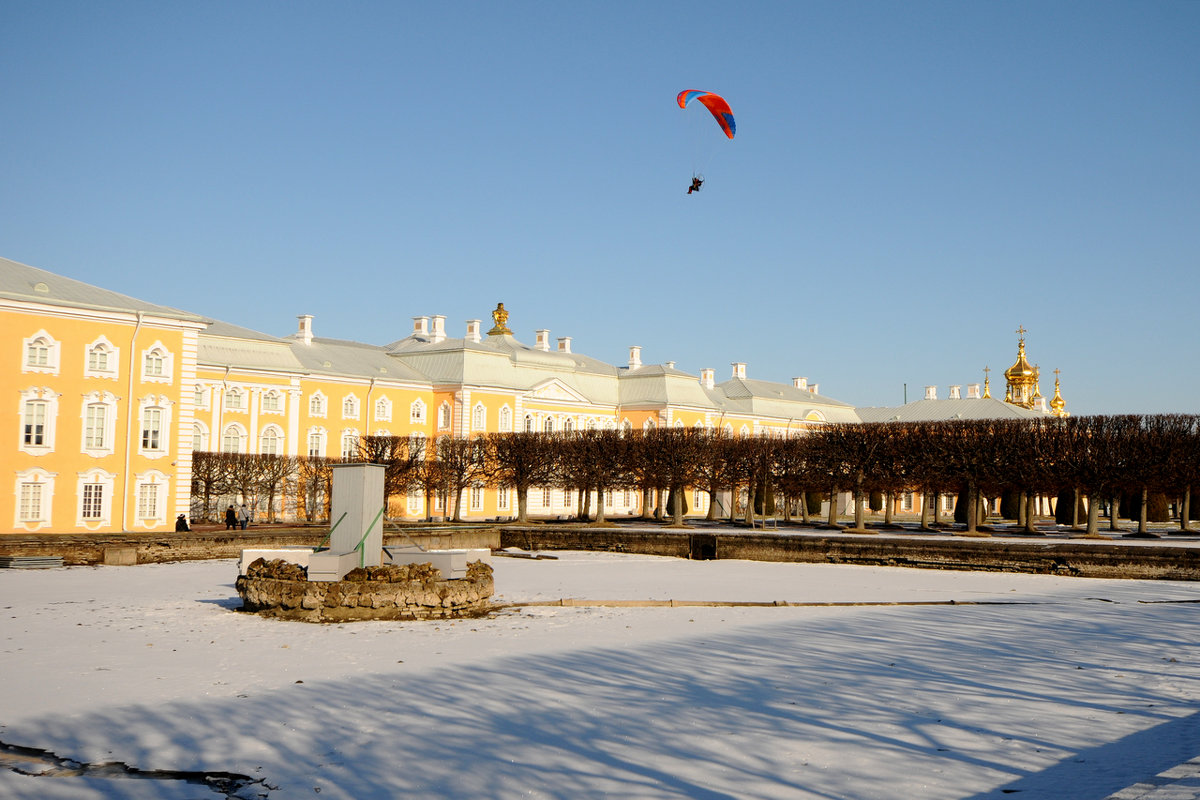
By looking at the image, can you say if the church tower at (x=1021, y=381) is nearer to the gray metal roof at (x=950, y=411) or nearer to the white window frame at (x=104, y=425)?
the gray metal roof at (x=950, y=411)

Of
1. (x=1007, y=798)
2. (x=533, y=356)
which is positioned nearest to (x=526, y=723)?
(x=1007, y=798)

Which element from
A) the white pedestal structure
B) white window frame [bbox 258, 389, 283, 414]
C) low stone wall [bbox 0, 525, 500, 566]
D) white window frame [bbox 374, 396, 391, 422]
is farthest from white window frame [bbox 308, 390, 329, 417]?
the white pedestal structure

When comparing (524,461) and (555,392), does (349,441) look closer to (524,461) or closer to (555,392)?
(524,461)

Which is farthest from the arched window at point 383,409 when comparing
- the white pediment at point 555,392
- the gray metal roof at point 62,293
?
the gray metal roof at point 62,293

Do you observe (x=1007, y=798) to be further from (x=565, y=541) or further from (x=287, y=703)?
(x=565, y=541)

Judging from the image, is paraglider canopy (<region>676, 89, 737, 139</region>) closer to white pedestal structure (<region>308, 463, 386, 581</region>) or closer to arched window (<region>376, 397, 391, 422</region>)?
white pedestal structure (<region>308, 463, 386, 581</region>)

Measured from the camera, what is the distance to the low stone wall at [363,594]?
1501 centimetres

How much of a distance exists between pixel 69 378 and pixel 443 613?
2127 centimetres

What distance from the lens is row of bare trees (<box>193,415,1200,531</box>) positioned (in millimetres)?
34594

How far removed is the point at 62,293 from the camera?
31.7m

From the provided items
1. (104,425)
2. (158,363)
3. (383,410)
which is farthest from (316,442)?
(104,425)

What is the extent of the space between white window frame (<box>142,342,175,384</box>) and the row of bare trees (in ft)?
25.8

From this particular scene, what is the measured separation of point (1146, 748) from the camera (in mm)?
7723

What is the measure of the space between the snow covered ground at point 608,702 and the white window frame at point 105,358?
56.3ft
